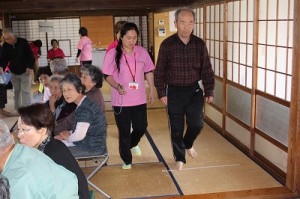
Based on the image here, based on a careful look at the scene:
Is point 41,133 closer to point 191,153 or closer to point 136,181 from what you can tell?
point 136,181

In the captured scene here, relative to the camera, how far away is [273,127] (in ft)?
12.2

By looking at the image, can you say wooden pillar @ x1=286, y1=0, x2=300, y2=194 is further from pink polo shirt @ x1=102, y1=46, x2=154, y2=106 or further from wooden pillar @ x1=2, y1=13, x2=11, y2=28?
wooden pillar @ x1=2, y1=13, x2=11, y2=28

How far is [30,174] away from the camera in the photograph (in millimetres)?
1448

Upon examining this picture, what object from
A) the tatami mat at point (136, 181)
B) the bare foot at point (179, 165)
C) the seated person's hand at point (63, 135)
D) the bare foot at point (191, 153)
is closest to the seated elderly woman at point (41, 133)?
the seated person's hand at point (63, 135)

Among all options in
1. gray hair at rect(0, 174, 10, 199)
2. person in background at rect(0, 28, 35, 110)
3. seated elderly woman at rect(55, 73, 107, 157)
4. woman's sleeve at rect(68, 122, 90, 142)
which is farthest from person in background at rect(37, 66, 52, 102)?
gray hair at rect(0, 174, 10, 199)

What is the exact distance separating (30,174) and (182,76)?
2.20 meters

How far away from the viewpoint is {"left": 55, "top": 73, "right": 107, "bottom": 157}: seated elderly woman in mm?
2842

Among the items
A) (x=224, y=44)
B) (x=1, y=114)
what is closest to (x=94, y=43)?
(x=1, y=114)

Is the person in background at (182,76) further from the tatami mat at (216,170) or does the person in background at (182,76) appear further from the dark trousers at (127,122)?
the tatami mat at (216,170)

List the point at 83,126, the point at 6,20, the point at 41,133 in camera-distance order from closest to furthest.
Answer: the point at 41,133
the point at 83,126
the point at 6,20

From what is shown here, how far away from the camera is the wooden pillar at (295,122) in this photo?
9.95 ft

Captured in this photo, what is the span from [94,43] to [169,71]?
25.6ft

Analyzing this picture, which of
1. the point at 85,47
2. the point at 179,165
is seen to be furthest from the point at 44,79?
the point at 85,47

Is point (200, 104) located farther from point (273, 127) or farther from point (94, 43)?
point (94, 43)
